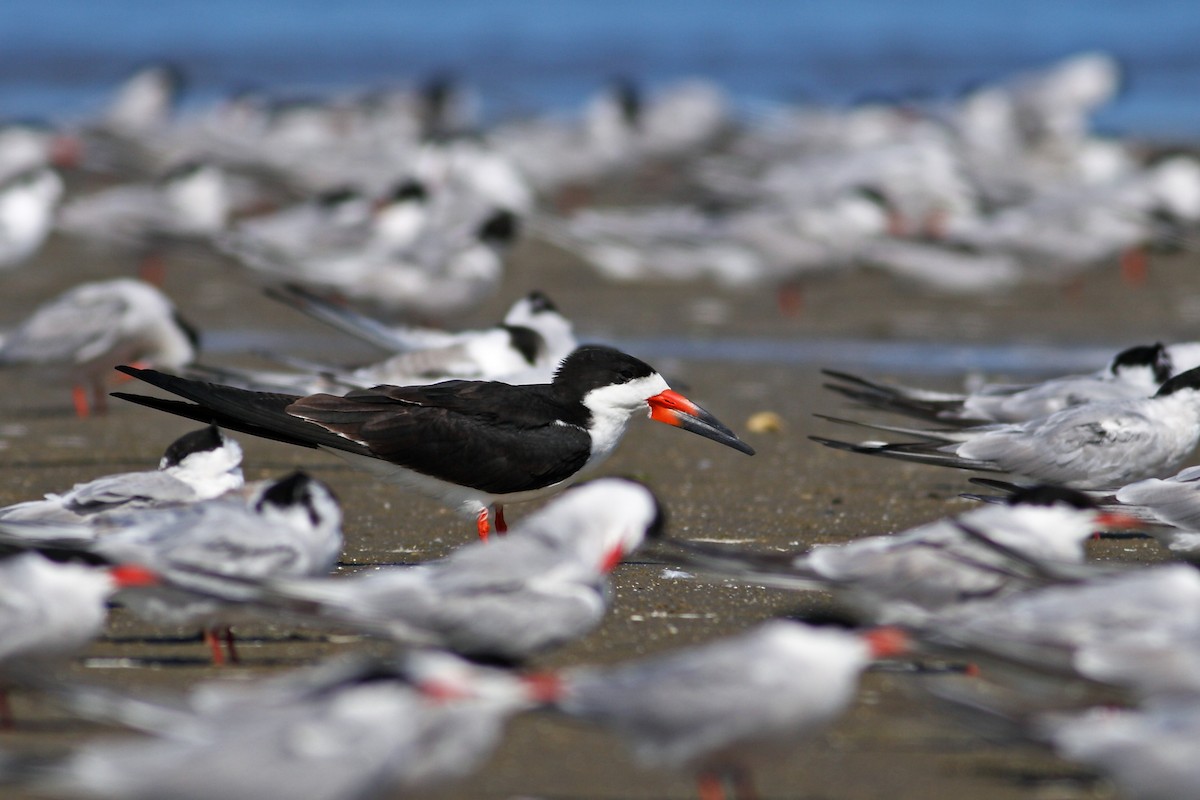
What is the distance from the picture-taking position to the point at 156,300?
7531mm

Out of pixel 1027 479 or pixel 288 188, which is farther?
pixel 288 188

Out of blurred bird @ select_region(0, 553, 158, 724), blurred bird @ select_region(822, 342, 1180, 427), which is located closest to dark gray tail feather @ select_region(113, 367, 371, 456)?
blurred bird @ select_region(0, 553, 158, 724)

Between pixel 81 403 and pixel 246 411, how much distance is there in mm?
2864

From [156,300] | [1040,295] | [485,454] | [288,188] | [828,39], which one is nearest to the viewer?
[485,454]

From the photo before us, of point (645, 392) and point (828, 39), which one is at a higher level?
point (828, 39)

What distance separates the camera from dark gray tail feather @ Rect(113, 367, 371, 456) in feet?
14.8

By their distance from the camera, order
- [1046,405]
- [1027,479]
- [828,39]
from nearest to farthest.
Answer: [1027,479] < [1046,405] < [828,39]

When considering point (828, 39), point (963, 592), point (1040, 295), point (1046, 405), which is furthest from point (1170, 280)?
point (828, 39)

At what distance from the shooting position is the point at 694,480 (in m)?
5.93

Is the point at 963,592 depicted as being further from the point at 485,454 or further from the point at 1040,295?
the point at 1040,295

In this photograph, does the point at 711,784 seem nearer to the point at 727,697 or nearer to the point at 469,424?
the point at 727,697

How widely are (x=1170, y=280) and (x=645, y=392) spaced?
7.59 m

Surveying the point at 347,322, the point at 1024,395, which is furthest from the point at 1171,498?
the point at 347,322

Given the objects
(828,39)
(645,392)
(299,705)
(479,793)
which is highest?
(828,39)
